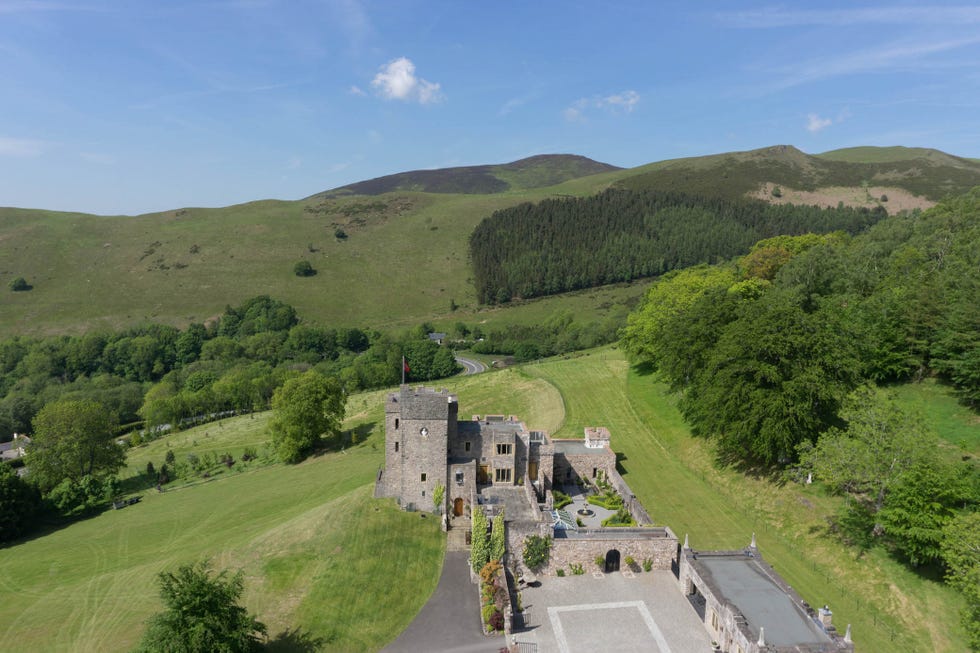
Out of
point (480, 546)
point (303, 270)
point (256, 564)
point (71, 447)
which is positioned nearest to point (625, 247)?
point (303, 270)

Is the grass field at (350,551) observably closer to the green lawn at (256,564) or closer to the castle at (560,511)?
the green lawn at (256,564)

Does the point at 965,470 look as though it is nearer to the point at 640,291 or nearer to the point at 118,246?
the point at 640,291

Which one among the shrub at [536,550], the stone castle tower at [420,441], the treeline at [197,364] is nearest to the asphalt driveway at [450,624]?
the shrub at [536,550]

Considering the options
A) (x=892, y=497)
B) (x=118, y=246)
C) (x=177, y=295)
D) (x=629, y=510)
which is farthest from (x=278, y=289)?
(x=892, y=497)

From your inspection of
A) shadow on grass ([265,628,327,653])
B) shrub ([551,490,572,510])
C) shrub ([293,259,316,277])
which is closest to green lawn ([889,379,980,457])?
shrub ([551,490,572,510])

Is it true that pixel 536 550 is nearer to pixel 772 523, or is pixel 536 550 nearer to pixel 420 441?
pixel 420 441

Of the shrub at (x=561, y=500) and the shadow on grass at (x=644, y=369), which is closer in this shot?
the shrub at (x=561, y=500)
